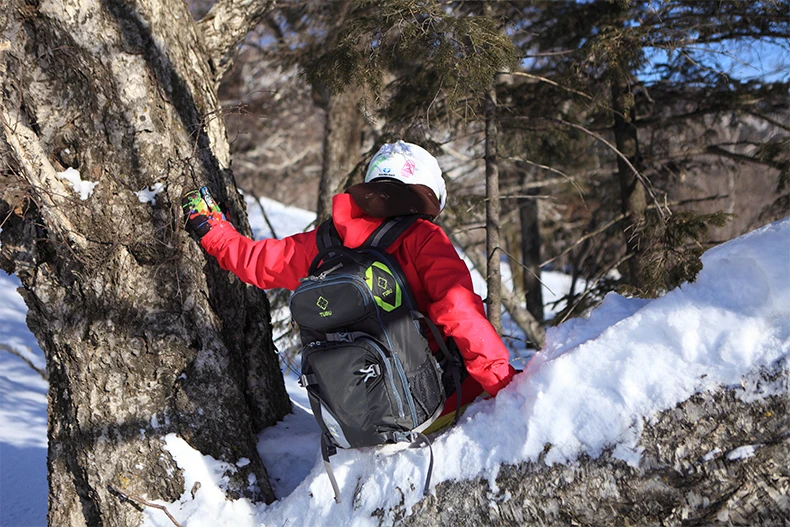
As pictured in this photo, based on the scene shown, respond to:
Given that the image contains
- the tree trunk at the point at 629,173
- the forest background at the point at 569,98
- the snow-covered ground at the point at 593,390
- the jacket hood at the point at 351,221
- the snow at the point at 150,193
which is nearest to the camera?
the snow-covered ground at the point at 593,390

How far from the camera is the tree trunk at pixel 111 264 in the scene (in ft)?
8.43

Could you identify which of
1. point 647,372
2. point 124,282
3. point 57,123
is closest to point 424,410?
point 647,372

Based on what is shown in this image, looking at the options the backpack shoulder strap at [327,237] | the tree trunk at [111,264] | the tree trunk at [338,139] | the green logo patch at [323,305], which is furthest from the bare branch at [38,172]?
the tree trunk at [338,139]

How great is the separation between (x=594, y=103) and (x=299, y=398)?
124 inches

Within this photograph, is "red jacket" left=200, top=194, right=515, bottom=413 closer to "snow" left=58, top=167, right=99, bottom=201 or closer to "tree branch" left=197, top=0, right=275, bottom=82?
"snow" left=58, top=167, right=99, bottom=201

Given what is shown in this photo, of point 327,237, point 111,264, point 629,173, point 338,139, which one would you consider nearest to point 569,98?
point 629,173

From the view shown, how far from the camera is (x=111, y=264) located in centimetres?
264

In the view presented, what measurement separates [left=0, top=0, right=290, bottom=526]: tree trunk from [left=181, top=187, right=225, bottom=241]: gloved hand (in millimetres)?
50

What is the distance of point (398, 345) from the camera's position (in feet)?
7.50

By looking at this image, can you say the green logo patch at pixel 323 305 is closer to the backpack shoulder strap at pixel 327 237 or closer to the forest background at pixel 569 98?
the backpack shoulder strap at pixel 327 237

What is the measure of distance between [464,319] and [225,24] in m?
2.13

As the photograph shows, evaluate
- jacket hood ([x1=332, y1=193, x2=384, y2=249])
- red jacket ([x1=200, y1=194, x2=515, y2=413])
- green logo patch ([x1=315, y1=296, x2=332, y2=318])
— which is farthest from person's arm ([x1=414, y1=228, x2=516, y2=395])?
green logo patch ([x1=315, y1=296, x2=332, y2=318])

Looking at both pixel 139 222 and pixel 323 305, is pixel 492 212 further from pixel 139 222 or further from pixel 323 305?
pixel 139 222

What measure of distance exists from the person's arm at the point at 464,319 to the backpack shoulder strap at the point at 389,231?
0.14 m
